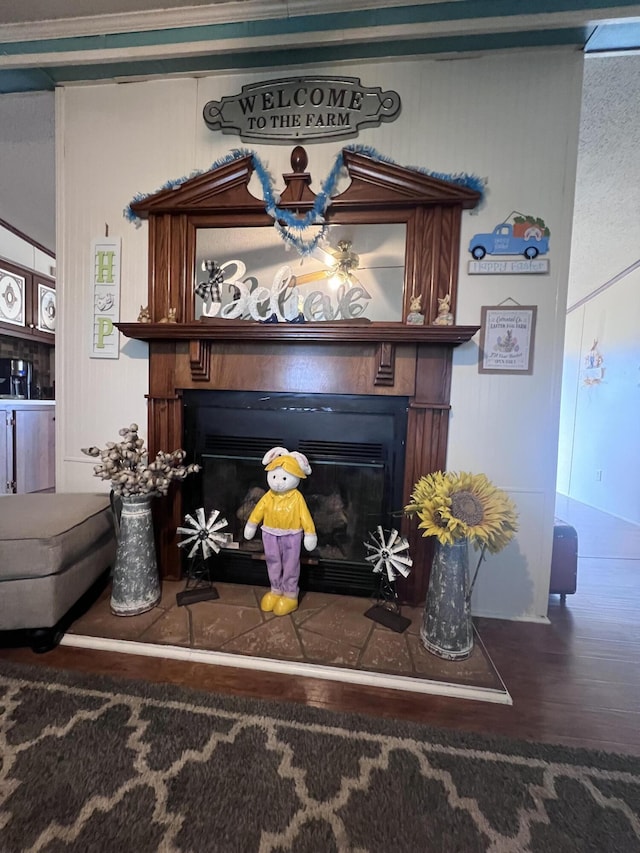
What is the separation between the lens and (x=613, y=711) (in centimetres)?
120

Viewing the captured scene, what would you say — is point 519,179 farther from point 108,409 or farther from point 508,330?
point 108,409

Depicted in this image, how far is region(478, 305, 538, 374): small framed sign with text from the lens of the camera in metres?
1.67

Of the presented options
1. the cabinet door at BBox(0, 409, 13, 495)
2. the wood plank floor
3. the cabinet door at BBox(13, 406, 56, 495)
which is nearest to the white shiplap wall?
the wood plank floor

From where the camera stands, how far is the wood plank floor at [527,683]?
1.13 meters

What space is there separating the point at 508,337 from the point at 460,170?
2.59 feet

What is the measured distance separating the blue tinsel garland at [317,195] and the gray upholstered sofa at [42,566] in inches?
62.4

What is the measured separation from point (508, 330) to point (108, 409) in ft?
6.70

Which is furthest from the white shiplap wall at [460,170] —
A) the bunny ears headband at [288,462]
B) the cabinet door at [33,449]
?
the cabinet door at [33,449]

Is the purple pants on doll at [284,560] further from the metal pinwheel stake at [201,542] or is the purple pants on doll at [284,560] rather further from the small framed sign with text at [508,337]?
the small framed sign with text at [508,337]

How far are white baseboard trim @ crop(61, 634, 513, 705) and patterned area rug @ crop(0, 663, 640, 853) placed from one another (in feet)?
0.53

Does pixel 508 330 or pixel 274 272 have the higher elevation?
pixel 274 272

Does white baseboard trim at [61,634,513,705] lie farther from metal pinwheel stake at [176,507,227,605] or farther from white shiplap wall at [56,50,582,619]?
white shiplap wall at [56,50,582,619]

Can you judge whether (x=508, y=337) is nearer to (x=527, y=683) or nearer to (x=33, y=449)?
(x=527, y=683)

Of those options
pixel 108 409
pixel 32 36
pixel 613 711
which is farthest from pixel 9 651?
pixel 32 36
